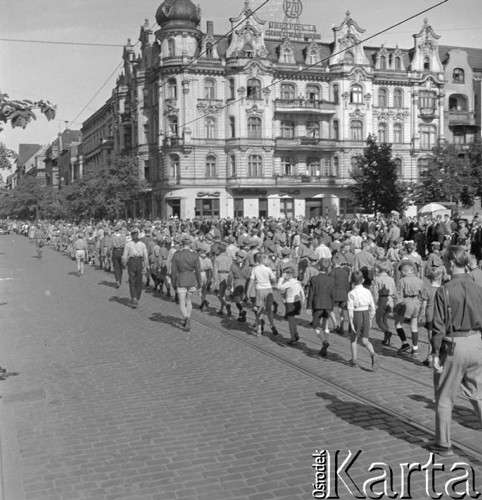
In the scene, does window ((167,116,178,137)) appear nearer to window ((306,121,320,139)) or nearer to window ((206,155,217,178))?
window ((206,155,217,178))

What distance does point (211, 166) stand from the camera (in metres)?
58.9

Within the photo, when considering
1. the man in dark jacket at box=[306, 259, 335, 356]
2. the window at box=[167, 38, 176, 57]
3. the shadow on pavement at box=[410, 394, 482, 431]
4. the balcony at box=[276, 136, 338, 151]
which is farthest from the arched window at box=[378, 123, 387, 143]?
the shadow on pavement at box=[410, 394, 482, 431]

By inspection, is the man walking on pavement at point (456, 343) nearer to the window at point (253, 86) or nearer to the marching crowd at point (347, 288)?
the marching crowd at point (347, 288)

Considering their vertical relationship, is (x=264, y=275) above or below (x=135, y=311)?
above

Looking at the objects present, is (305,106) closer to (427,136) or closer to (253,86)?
(253,86)

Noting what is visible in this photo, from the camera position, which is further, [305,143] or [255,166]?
[305,143]

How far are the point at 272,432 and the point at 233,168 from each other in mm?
52804

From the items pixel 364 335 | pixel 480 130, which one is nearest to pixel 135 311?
pixel 364 335

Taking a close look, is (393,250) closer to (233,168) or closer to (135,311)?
(135,311)

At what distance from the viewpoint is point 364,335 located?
9734 millimetres

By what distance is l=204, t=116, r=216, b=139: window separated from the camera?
5850 centimetres

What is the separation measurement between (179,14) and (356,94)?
58.1 feet

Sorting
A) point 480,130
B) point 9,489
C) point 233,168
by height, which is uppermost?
point 480,130

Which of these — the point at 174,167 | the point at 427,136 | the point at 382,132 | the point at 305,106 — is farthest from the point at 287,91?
the point at 427,136
